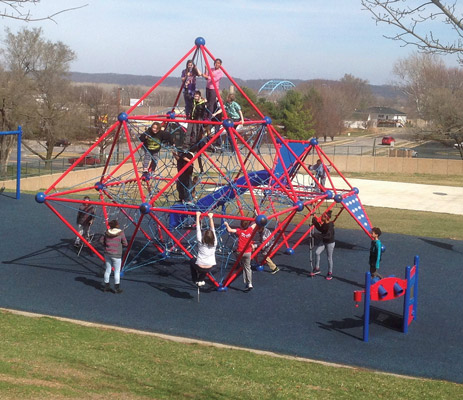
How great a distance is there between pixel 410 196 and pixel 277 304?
20448 mm

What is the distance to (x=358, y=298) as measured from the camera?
9.91 m

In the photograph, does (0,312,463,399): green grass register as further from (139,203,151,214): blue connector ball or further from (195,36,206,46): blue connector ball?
(195,36,206,46): blue connector ball

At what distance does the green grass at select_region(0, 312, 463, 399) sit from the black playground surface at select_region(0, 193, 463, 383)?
30.6 inches

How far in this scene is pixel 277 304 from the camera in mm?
11422

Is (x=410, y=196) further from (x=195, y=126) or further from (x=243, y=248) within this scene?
(x=243, y=248)

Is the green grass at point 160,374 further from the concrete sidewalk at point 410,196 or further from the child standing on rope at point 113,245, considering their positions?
the concrete sidewalk at point 410,196

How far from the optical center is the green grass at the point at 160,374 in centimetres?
668

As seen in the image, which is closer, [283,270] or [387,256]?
[283,270]

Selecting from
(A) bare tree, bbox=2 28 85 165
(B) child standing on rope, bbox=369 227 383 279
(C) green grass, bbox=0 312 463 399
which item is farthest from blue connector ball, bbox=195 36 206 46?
(A) bare tree, bbox=2 28 85 165

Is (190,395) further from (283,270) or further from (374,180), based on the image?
(374,180)

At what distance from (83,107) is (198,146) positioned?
38.5 m

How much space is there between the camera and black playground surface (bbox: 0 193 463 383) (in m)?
9.34

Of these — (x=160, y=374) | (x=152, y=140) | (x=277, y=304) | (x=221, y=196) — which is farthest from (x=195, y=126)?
(x=160, y=374)

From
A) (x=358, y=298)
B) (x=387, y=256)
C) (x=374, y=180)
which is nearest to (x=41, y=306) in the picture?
(x=358, y=298)
